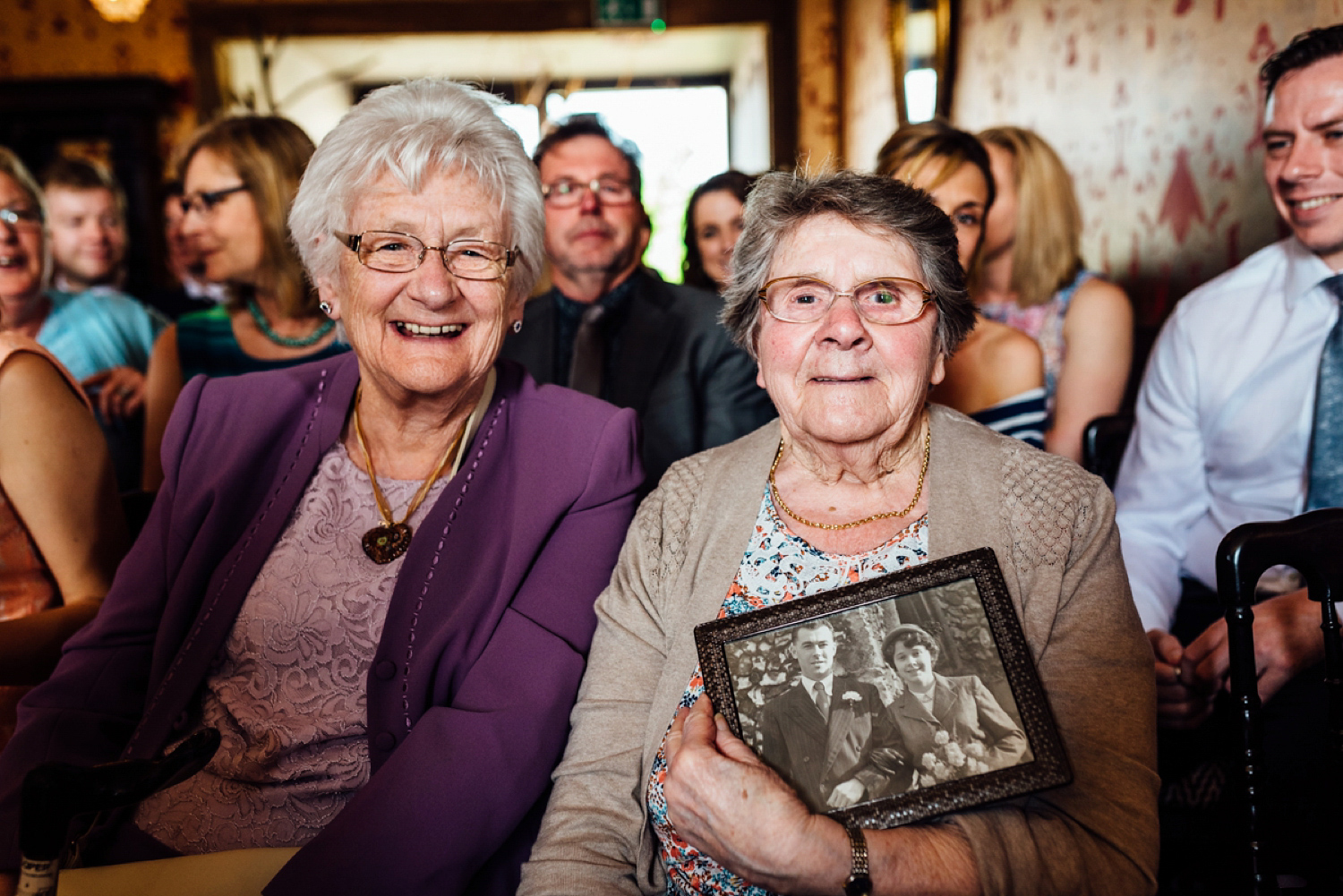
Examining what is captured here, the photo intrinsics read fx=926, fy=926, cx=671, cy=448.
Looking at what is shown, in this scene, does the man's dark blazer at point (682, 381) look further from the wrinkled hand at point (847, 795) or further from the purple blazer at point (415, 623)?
the wrinkled hand at point (847, 795)

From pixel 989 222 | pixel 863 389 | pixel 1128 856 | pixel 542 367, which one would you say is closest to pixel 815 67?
pixel 989 222

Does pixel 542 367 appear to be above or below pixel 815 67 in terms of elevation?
below

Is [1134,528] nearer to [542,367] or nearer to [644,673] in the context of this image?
[644,673]

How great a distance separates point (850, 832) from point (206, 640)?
997 millimetres

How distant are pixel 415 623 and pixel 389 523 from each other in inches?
7.8

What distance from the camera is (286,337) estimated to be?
108 inches

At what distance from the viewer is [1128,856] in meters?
1.08

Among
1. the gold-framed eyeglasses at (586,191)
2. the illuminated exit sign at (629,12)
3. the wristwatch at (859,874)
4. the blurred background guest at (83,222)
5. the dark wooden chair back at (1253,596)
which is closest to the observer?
the wristwatch at (859,874)

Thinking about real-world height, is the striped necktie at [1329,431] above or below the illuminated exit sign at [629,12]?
below

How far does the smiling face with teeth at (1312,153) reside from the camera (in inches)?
72.4

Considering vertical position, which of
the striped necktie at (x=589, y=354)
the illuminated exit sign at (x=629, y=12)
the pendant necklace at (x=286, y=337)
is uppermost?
the illuminated exit sign at (x=629, y=12)

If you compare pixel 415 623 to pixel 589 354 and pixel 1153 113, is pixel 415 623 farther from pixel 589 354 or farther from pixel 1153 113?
pixel 1153 113

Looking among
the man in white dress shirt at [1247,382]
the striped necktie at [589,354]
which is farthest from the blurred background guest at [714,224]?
the man in white dress shirt at [1247,382]

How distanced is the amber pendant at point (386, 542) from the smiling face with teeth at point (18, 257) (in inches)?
60.4
